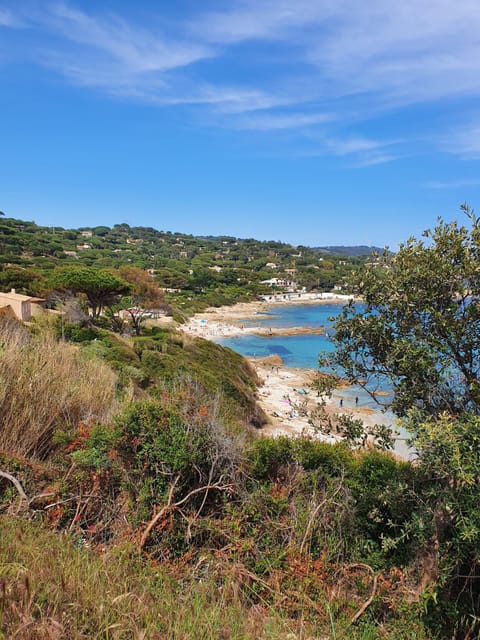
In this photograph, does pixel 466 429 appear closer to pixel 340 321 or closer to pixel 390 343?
pixel 390 343

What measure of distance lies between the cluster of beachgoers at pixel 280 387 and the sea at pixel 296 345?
0.46 m

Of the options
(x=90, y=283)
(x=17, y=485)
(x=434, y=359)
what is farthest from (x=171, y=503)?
(x=90, y=283)

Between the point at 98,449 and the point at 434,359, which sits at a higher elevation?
the point at 434,359

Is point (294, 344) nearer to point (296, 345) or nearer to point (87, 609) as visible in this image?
point (296, 345)

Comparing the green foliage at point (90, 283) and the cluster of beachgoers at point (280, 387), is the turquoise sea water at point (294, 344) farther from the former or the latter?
the green foliage at point (90, 283)

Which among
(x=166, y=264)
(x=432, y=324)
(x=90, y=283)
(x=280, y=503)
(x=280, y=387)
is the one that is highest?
(x=166, y=264)

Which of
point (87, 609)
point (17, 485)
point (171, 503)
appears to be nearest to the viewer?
point (87, 609)

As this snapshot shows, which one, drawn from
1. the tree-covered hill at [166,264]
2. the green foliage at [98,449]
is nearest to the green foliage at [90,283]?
the tree-covered hill at [166,264]

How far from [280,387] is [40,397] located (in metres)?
25.7

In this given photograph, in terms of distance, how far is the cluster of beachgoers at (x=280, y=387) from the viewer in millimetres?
18184

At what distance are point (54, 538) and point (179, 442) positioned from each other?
5.58 feet

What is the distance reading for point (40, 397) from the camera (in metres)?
4.99

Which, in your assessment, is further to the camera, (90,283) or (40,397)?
(90,283)

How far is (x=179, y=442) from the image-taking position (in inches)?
178
